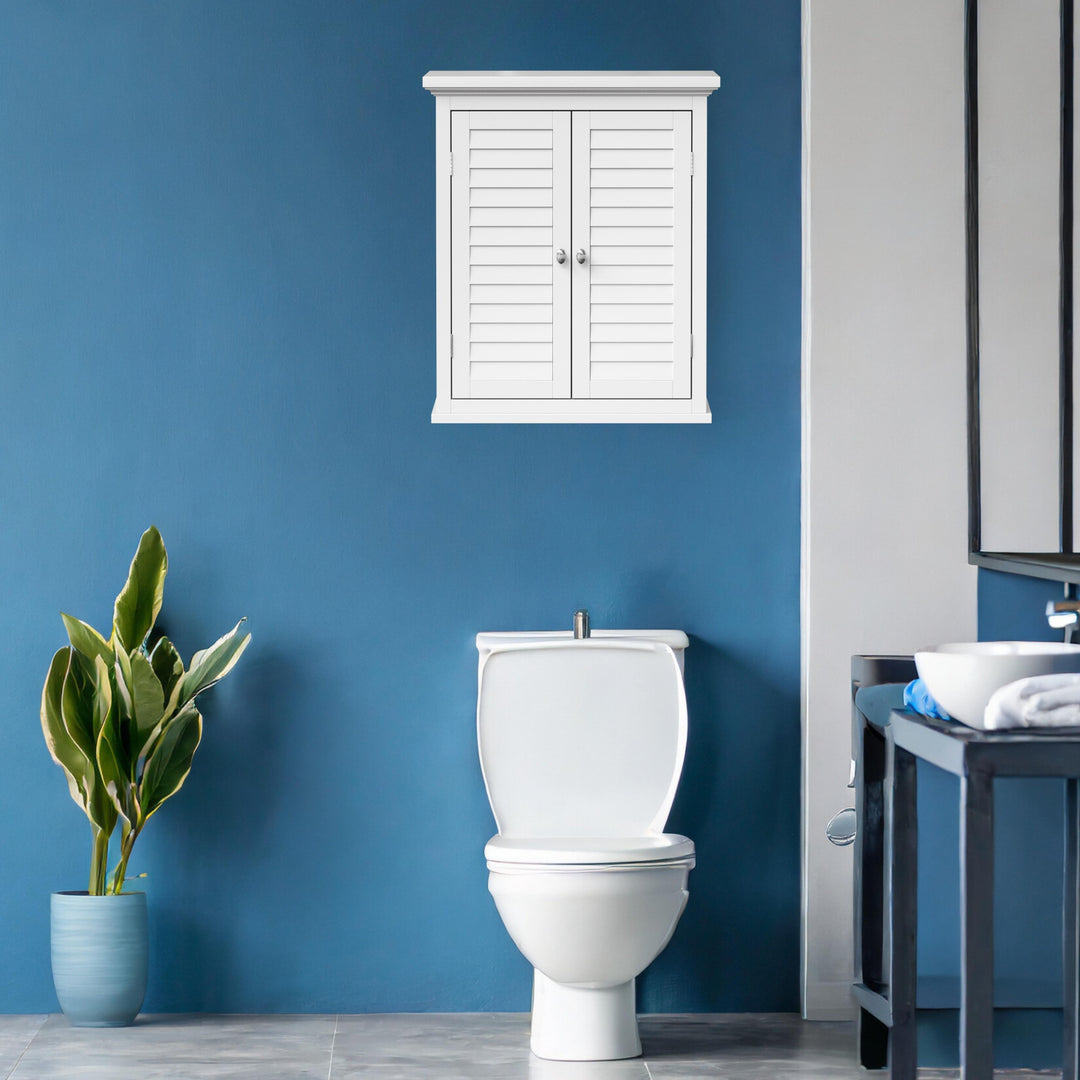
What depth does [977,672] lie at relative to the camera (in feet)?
5.48

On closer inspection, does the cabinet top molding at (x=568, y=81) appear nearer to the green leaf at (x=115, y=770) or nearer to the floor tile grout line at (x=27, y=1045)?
the green leaf at (x=115, y=770)

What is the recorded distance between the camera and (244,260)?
2.73 metres

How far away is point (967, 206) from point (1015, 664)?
1.36 metres

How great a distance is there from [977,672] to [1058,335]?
114cm

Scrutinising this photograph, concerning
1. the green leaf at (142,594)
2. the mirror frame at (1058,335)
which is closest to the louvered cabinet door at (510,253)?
the green leaf at (142,594)

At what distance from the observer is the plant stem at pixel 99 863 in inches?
101

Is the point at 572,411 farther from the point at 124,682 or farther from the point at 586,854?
the point at 124,682

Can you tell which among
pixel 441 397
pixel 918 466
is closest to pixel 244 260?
pixel 441 397

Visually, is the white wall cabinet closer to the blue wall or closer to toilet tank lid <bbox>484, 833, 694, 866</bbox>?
the blue wall

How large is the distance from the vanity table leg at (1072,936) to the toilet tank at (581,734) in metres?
0.90

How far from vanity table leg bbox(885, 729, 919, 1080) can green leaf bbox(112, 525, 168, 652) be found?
4.90 ft

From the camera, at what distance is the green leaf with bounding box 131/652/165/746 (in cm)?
247

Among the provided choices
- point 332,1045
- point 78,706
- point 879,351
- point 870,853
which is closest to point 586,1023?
point 332,1045

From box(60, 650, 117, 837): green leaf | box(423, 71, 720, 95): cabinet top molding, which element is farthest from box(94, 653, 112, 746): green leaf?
box(423, 71, 720, 95): cabinet top molding
